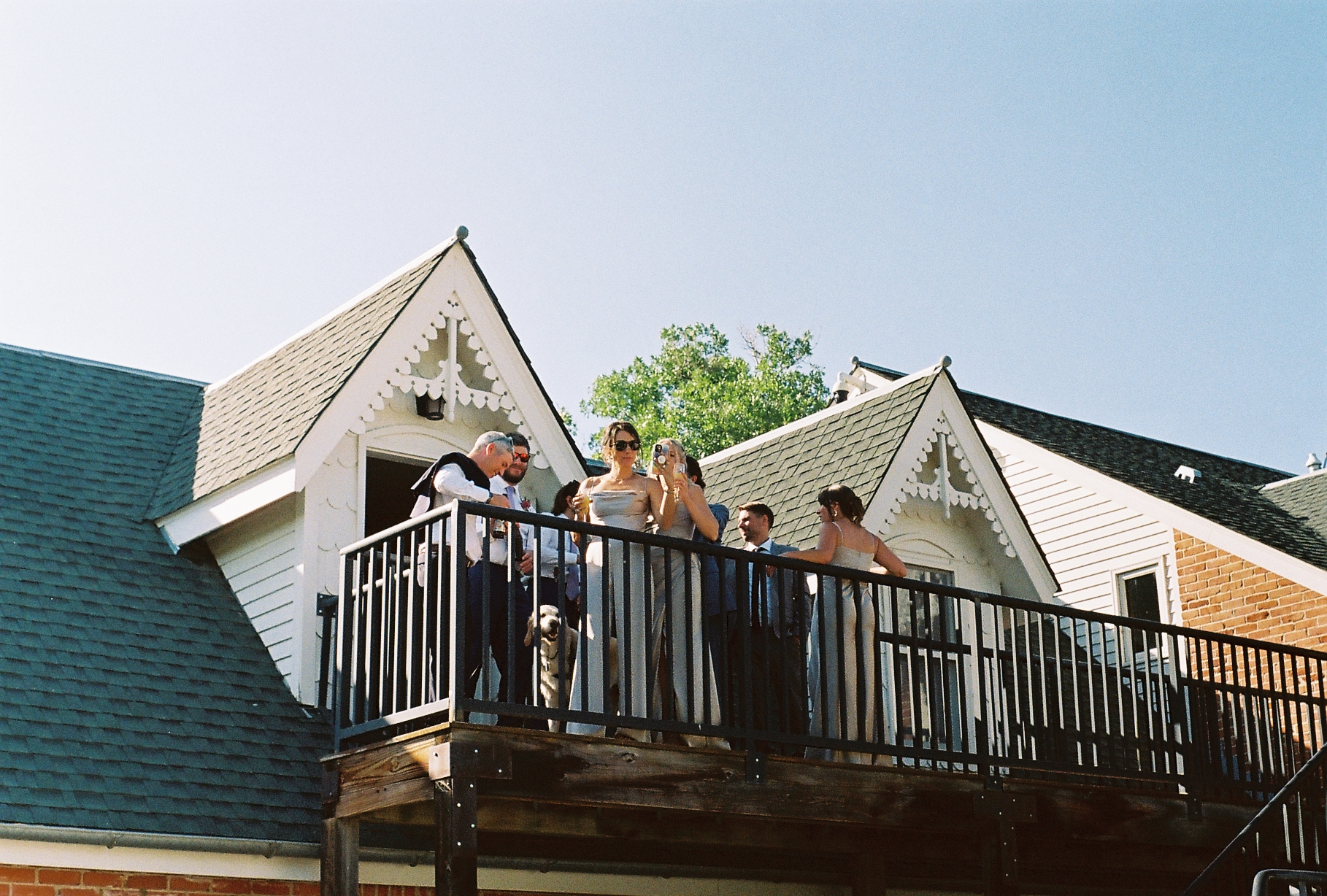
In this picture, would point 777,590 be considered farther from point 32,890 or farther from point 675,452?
point 32,890

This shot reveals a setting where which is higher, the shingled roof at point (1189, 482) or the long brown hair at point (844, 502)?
the shingled roof at point (1189, 482)

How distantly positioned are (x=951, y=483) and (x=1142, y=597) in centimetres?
581

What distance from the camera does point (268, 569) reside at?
10367 millimetres

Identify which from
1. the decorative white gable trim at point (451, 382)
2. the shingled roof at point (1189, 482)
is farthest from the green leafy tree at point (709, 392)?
the decorative white gable trim at point (451, 382)

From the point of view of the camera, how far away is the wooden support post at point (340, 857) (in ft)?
27.7

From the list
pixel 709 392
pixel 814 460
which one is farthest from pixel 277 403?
pixel 709 392

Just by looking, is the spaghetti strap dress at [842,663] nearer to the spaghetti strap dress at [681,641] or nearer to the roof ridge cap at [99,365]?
the spaghetti strap dress at [681,641]

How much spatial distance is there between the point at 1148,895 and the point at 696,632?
23.6 feet

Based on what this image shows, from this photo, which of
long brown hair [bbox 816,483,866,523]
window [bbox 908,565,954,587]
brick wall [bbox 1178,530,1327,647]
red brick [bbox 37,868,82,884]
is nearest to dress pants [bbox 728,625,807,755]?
long brown hair [bbox 816,483,866,523]

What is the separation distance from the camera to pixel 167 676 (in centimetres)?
927

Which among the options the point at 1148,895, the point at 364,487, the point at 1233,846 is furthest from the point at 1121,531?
the point at 364,487

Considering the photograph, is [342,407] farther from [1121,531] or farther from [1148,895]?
[1121,531]

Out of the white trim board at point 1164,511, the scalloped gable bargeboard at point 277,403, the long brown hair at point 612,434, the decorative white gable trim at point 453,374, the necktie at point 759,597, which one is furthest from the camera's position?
the white trim board at point 1164,511

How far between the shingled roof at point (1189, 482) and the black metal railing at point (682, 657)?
7.58 m
